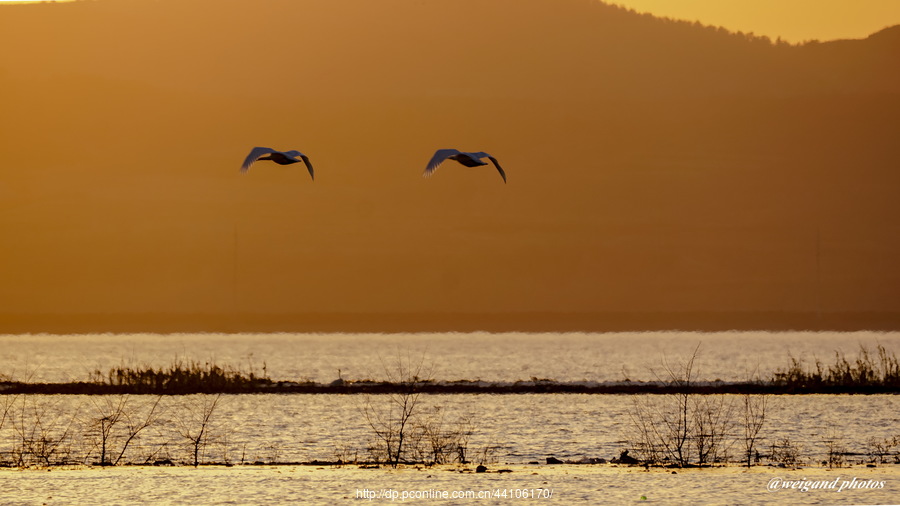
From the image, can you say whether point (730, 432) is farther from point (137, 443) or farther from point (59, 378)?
point (59, 378)

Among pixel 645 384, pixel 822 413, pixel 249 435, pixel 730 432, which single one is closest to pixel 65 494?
pixel 249 435

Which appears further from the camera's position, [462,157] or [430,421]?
[430,421]

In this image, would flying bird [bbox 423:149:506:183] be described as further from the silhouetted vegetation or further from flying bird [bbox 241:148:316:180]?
the silhouetted vegetation

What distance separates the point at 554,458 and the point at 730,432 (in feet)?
Result: 26.8

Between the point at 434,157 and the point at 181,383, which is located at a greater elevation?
the point at 434,157

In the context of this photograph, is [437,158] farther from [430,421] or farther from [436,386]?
[436,386]

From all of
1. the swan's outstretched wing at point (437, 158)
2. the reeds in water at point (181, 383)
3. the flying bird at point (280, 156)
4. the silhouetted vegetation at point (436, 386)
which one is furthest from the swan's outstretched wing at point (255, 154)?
the reeds in water at point (181, 383)

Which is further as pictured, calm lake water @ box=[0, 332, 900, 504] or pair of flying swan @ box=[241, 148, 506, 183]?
pair of flying swan @ box=[241, 148, 506, 183]

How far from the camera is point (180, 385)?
2143 inches

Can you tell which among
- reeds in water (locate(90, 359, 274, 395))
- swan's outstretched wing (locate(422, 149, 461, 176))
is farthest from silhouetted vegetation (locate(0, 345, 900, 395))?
swan's outstretched wing (locate(422, 149, 461, 176))

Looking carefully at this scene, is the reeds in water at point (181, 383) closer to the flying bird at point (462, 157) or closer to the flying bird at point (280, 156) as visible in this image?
the flying bird at point (280, 156)

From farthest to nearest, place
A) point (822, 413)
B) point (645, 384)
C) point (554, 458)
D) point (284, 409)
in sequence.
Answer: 1. point (645, 384)
2. point (284, 409)
3. point (822, 413)
4. point (554, 458)

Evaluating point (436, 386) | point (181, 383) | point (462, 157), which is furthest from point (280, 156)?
point (436, 386)

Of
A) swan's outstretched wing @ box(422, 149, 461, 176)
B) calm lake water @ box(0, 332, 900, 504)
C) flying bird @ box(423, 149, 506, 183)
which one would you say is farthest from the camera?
flying bird @ box(423, 149, 506, 183)
